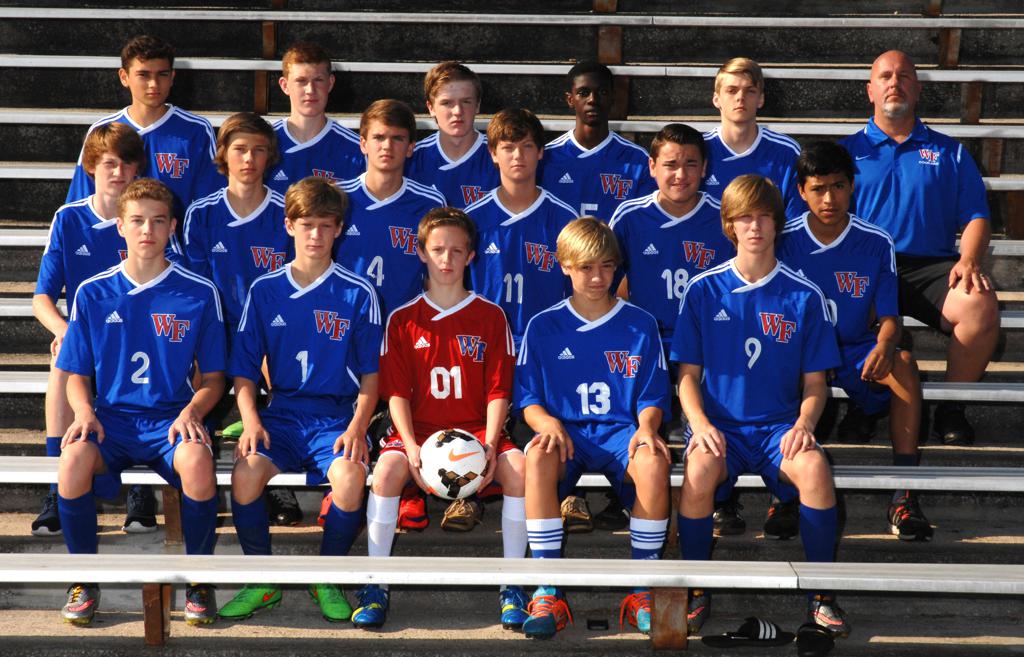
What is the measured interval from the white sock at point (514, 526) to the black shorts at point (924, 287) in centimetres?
196

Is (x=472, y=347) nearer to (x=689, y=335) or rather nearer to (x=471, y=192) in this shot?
(x=689, y=335)

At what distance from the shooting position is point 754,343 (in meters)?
3.77

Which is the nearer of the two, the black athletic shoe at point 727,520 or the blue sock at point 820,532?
the blue sock at point 820,532

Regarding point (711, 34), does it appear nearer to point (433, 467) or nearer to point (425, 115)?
point (425, 115)

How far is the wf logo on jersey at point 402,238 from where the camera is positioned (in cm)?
436

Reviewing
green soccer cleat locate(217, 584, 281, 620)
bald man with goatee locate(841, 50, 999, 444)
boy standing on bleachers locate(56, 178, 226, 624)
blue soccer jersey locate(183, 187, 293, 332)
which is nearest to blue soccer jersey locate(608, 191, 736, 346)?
bald man with goatee locate(841, 50, 999, 444)

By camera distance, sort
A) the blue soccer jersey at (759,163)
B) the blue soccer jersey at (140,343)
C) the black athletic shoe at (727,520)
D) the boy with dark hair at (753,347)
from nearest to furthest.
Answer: the boy with dark hair at (753,347) < the blue soccer jersey at (140,343) < the black athletic shoe at (727,520) < the blue soccer jersey at (759,163)

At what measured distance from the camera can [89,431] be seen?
359 centimetres

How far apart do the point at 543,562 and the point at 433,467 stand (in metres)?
0.46

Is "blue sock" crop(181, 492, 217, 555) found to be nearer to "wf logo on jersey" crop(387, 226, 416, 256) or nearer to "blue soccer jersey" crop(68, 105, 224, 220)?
"wf logo on jersey" crop(387, 226, 416, 256)

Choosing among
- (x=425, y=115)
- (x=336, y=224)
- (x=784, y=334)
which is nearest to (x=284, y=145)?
(x=336, y=224)

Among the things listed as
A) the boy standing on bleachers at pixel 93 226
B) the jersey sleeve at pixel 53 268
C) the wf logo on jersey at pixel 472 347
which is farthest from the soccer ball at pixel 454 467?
the jersey sleeve at pixel 53 268

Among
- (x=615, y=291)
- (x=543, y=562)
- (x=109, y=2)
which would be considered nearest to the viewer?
(x=543, y=562)

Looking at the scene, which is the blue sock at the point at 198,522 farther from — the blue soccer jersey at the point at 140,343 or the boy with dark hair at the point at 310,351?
the blue soccer jersey at the point at 140,343
